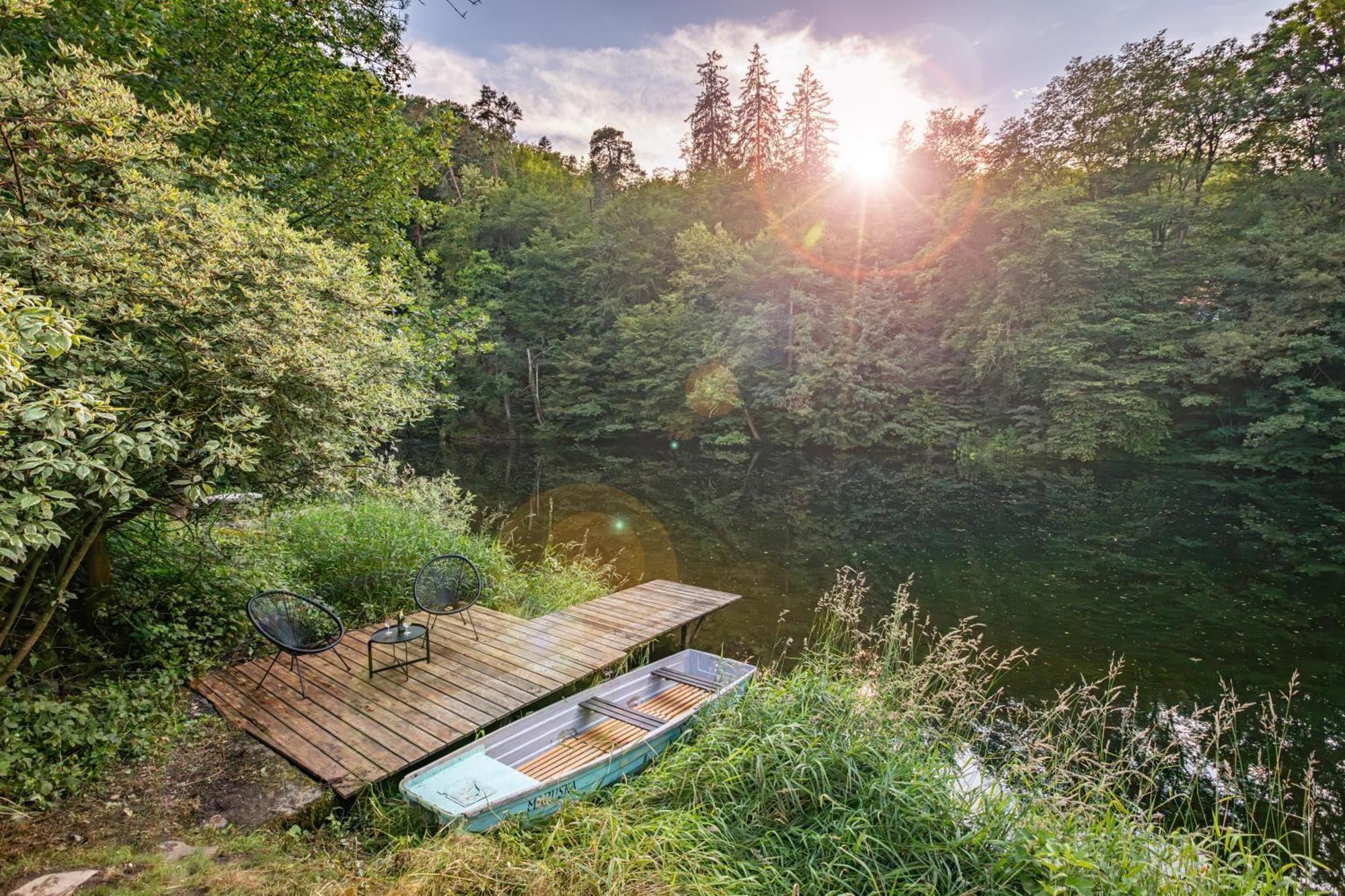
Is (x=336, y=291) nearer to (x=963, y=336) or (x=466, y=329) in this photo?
(x=466, y=329)

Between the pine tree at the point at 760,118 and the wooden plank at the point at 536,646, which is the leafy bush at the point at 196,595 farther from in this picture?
the pine tree at the point at 760,118

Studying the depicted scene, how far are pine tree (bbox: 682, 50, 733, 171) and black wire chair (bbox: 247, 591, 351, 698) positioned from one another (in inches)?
1564

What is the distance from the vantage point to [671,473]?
2130cm

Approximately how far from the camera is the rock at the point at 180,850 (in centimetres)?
288

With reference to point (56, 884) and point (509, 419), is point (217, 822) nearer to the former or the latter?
point (56, 884)

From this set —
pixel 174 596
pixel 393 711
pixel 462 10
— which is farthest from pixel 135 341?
pixel 393 711

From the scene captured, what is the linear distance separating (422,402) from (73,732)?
11.9ft

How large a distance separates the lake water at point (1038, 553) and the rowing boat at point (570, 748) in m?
2.02

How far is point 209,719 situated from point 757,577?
751 cm

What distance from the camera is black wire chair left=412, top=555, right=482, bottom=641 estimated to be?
5750 mm

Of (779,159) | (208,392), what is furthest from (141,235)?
(779,159)

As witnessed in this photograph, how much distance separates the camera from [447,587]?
19.8ft

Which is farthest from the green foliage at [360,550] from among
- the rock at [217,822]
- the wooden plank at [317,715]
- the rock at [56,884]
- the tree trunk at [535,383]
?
the tree trunk at [535,383]

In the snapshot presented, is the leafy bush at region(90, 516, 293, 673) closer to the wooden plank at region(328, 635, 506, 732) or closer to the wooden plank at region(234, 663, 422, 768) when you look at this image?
the wooden plank at region(234, 663, 422, 768)
